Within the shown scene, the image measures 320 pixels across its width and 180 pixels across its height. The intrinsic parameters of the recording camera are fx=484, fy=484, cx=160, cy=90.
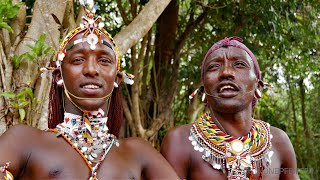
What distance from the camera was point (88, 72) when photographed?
7.79 ft

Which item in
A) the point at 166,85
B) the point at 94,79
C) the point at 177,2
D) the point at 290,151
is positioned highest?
the point at 177,2

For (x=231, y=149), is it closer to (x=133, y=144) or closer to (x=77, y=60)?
(x=133, y=144)

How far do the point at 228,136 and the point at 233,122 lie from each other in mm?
95

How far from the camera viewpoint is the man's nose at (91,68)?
237cm

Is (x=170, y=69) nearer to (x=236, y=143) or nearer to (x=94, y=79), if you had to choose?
(x=236, y=143)

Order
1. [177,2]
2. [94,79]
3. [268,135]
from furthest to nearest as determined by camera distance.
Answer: [177,2] < [268,135] < [94,79]

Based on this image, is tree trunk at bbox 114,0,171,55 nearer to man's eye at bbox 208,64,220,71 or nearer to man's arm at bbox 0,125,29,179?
man's eye at bbox 208,64,220,71

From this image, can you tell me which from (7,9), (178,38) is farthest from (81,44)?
(178,38)

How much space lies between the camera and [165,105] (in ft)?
20.6

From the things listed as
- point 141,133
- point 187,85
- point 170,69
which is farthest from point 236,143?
point 187,85

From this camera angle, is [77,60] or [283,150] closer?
[77,60]

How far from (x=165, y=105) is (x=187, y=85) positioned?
95 centimetres

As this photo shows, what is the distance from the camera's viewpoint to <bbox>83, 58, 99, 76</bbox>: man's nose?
237 centimetres

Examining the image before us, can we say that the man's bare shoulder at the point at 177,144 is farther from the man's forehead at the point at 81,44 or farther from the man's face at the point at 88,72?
the man's forehead at the point at 81,44
